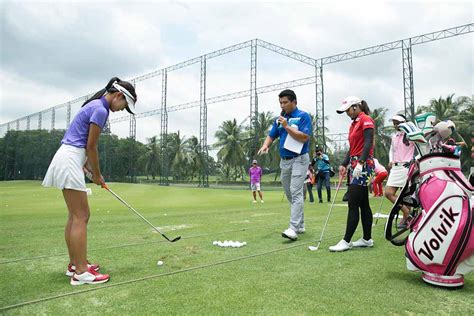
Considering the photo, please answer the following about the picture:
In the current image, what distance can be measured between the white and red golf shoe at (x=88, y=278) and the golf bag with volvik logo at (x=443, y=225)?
281 cm

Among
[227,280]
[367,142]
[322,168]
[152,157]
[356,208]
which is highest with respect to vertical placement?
[152,157]

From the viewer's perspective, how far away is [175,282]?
3273 millimetres

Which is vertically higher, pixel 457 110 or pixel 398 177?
pixel 457 110

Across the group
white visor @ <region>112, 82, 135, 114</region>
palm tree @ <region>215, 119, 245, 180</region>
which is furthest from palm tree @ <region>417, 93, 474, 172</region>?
white visor @ <region>112, 82, 135, 114</region>

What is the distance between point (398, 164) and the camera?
21.4 ft

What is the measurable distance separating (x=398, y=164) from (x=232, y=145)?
1942 inches

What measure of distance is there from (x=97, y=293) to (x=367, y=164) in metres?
3.45

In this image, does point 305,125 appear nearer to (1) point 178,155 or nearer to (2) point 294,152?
(2) point 294,152

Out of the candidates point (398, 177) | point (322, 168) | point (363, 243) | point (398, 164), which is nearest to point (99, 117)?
point (363, 243)

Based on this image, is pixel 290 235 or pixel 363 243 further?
pixel 290 235

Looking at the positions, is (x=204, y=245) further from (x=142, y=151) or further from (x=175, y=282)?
(x=142, y=151)

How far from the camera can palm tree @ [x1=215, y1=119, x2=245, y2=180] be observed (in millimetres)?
55688

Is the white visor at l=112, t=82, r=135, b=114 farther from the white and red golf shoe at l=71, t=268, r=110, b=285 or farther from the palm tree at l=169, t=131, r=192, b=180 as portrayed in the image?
the palm tree at l=169, t=131, r=192, b=180

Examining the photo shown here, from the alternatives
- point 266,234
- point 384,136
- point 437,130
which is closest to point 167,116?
point 384,136
